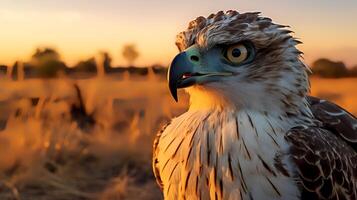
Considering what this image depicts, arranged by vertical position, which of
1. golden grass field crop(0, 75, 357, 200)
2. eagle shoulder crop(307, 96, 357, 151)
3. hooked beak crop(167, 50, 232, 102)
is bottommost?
golden grass field crop(0, 75, 357, 200)

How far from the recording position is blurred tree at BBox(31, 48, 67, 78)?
1828 centimetres

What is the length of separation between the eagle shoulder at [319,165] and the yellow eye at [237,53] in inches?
20.9

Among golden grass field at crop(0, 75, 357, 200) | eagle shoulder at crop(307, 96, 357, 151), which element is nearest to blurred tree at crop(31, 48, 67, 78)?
golden grass field at crop(0, 75, 357, 200)

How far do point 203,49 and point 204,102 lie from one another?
359 mm

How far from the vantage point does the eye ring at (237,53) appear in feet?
13.8

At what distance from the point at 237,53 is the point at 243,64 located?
7 centimetres

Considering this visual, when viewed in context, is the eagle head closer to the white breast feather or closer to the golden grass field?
the white breast feather

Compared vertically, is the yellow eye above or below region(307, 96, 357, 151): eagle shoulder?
above

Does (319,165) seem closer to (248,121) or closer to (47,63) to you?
(248,121)

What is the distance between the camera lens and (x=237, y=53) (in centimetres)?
422

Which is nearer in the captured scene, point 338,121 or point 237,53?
point 237,53

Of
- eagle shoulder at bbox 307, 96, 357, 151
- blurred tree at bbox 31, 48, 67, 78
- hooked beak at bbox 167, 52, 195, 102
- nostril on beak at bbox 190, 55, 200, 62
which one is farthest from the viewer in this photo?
blurred tree at bbox 31, 48, 67, 78

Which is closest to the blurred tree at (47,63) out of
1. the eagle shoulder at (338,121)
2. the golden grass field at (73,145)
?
the golden grass field at (73,145)

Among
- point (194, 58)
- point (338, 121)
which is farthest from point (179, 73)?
point (338, 121)
